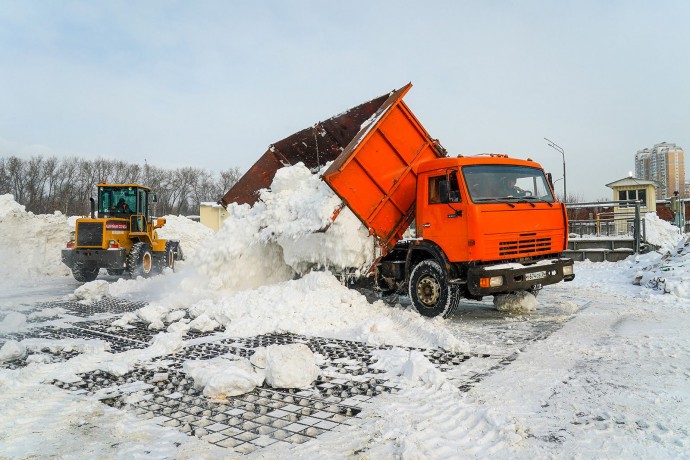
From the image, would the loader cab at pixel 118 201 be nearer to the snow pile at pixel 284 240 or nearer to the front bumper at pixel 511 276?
the snow pile at pixel 284 240

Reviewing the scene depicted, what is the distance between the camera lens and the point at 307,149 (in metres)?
9.93

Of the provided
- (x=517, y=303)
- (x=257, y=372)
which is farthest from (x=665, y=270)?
(x=257, y=372)

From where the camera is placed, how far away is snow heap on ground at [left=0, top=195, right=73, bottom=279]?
16172 millimetres

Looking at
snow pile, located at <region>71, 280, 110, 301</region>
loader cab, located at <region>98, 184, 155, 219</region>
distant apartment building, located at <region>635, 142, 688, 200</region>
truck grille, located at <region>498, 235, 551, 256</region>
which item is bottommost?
snow pile, located at <region>71, 280, 110, 301</region>

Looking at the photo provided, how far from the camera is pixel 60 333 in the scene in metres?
7.07

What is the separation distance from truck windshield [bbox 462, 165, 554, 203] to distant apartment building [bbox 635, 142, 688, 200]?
238ft

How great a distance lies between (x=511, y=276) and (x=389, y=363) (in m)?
2.87

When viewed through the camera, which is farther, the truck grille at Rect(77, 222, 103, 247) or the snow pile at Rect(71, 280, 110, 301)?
the truck grille at Rect(77, 222, 103, 247)

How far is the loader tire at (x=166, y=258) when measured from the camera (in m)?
15.6

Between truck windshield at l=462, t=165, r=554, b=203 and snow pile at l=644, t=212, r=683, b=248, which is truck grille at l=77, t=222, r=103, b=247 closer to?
truck windshield at l=462, t=165, r=554, b=203

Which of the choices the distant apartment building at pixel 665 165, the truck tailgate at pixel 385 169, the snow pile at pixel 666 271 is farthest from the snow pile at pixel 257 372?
the distant apartment building at pixel 665 165

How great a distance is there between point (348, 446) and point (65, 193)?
2325 inches

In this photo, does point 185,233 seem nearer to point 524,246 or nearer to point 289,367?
point 524,246

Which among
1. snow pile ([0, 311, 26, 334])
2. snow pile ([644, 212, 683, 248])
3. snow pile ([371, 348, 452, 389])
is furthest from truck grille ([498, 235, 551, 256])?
snow pile ([644, 212, 683, 248])
